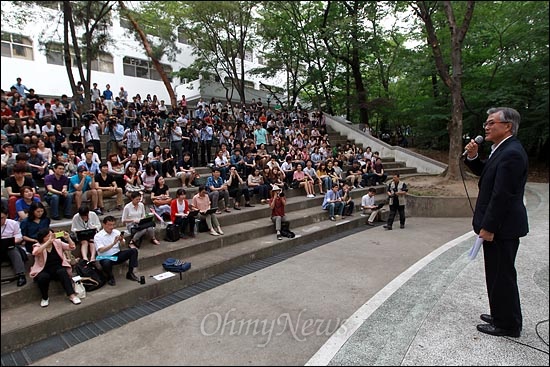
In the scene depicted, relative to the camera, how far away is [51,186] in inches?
242

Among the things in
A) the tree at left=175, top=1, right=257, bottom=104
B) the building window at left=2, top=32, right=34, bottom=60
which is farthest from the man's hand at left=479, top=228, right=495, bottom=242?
the building window at left=2, top=32, right=34, bottom=60

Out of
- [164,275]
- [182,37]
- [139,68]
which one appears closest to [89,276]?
[164,275]

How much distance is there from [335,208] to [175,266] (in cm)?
544

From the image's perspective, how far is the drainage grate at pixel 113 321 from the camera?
3.23 metres

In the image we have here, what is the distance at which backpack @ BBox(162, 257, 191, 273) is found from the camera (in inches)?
194

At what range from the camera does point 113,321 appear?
12.8ft

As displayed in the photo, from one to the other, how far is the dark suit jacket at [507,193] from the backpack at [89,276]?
4.52m

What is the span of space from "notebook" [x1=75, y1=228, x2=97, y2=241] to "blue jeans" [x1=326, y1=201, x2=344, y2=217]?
19.7 feet

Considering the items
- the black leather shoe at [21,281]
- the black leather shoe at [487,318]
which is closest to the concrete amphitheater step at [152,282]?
the black leather shoe at [21,281]

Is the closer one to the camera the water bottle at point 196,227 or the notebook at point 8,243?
the notebook at point 8,243

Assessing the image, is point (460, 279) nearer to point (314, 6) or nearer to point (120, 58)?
point (314, 6)

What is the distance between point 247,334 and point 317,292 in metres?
1.33

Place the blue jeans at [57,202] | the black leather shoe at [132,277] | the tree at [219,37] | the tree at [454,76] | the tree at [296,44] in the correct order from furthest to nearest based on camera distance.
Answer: the tree at [296,44] < the tree at [219,37] < the tree at [454,76] < the blue jeans at [57,202] < the black leather shoe at [132,277]
